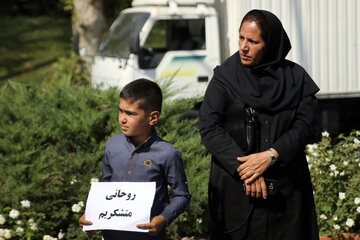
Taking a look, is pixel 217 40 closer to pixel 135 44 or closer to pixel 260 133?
pixel 135 44

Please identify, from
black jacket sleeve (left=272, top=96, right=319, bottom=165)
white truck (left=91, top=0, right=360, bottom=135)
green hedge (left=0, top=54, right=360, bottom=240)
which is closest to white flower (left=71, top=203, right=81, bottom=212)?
green hedge (left=0, top=54, right=360, bottom=240)

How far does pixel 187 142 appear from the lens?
202 inches

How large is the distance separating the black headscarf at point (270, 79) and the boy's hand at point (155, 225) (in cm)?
77

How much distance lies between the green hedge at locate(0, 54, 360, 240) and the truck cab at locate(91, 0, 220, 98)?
2837 mm

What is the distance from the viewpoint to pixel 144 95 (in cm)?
299

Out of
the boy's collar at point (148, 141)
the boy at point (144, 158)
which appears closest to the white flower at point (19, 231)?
the boy at point (144, 158)

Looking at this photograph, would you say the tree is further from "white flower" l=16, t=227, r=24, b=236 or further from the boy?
the boy

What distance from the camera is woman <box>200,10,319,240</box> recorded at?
10.3 ft

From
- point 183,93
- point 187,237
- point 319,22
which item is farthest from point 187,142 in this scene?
point 319,22

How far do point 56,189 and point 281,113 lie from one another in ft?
7.17

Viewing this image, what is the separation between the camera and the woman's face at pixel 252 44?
124 inches

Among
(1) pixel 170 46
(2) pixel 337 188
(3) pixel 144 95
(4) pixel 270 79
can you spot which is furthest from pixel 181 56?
(3) pixel 144 95

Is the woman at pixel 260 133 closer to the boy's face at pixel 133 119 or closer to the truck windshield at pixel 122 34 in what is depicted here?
the boy's face at pixel 133 119

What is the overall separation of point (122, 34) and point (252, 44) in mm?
5922
